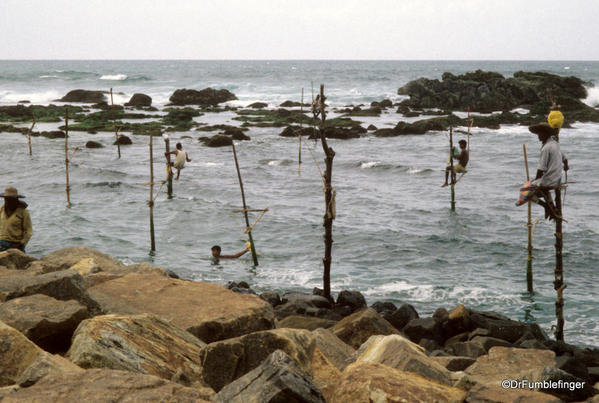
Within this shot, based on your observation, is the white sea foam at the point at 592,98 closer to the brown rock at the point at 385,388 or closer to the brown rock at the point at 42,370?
the brown rock at the point at 385,388

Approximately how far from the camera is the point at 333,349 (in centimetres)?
662

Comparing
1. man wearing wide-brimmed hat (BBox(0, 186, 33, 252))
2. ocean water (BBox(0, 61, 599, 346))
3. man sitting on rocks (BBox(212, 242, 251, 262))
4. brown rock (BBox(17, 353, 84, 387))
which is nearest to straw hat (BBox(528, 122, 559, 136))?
ocean water (BBox(0, 61, 599, 346))

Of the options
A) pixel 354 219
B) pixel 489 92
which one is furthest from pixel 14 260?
pixel 489 92

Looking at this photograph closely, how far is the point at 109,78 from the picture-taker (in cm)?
10600

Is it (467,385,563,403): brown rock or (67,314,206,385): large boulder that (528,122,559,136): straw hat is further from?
(67,314,206,385): large boulder

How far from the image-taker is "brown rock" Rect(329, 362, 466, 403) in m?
4.14

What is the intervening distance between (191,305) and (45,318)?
1.87 metres

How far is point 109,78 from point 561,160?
107267 mm

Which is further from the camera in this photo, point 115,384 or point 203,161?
point 203,161

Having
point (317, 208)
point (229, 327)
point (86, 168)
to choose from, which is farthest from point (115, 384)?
point (86, 168)

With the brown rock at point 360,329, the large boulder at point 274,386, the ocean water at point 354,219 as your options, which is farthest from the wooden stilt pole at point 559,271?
the large boulder at point 274,386

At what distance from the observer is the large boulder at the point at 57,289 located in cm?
609

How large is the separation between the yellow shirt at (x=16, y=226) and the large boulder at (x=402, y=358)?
7.07 metres

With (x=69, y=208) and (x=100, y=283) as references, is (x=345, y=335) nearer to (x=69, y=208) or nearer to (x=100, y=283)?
(x=100, y=283)
